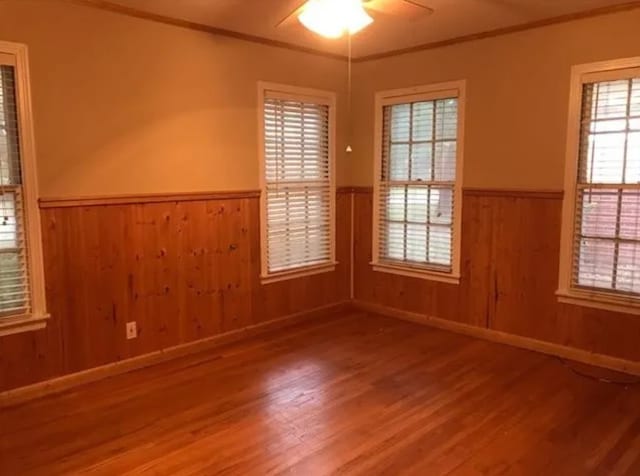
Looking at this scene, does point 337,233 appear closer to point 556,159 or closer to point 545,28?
point 556,159

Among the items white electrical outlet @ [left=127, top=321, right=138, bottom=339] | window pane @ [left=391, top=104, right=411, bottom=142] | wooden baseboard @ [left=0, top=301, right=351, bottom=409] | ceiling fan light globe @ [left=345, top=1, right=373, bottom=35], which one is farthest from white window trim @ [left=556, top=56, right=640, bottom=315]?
white electrical outlet @ [left=127, top=321, right=138, bottom=339]

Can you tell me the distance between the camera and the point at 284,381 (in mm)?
3480

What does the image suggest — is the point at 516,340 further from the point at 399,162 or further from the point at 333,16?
the point at 333,16

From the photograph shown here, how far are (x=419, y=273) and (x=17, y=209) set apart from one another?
10.3 feet

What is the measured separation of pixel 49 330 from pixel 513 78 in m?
3.68

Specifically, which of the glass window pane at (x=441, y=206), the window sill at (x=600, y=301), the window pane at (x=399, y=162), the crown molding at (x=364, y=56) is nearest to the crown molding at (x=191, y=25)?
the crown molding at (x=364, y=56)

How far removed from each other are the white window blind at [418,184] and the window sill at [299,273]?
0.49m

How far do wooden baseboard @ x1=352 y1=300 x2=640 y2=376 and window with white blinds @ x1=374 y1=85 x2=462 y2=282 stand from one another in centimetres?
44

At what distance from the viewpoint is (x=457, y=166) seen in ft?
14.2

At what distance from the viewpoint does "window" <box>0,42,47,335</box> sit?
302 centimetres

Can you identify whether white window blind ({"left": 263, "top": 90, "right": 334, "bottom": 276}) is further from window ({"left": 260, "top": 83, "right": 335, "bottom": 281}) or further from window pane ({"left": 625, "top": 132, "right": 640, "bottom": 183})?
window pane ({"left": 625, "top": 132, "right": 640, "bottom": 183})

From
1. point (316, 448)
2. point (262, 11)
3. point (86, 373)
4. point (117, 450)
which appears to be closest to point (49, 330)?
point (86, 373)

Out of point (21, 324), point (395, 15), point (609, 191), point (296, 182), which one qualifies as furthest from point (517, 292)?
point (21, 324)

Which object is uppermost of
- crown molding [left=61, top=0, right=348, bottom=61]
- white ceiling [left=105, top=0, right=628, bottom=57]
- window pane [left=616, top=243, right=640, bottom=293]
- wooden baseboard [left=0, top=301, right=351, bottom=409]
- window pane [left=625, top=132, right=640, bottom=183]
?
white ceiling [left=105, top=0, right=628, bottom=57]
